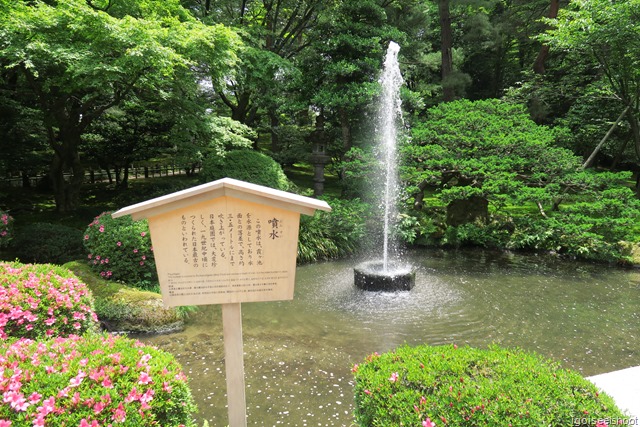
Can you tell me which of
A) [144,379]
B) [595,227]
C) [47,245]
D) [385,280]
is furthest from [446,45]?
[144,379]

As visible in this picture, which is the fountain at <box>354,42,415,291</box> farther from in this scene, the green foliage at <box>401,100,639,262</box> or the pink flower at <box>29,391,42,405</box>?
the pink flower at <box>29,391,42,405</box>

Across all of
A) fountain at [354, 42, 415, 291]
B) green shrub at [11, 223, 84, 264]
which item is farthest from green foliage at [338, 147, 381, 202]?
green shrub at [11, 223, 84, 264]

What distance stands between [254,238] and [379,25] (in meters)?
12.9

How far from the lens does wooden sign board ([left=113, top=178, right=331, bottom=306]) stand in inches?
103

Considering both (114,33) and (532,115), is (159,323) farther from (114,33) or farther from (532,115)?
(532,115)

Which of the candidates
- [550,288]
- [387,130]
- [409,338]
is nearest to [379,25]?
[387,130]

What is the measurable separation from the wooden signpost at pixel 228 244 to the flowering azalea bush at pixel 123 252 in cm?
442

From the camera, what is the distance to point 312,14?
17.1 metres

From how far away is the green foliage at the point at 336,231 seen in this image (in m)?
10.5

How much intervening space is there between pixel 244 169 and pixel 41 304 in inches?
289

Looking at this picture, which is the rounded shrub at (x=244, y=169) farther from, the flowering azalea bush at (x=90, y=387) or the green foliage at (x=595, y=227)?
the flowering azalea bush at (x=90, y=387)

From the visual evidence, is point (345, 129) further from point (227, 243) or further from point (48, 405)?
point (48, 405)

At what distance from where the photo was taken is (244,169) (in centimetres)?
1066

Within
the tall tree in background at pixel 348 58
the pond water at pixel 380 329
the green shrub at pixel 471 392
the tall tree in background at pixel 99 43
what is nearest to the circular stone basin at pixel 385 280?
the pond water at pixel 380 329
